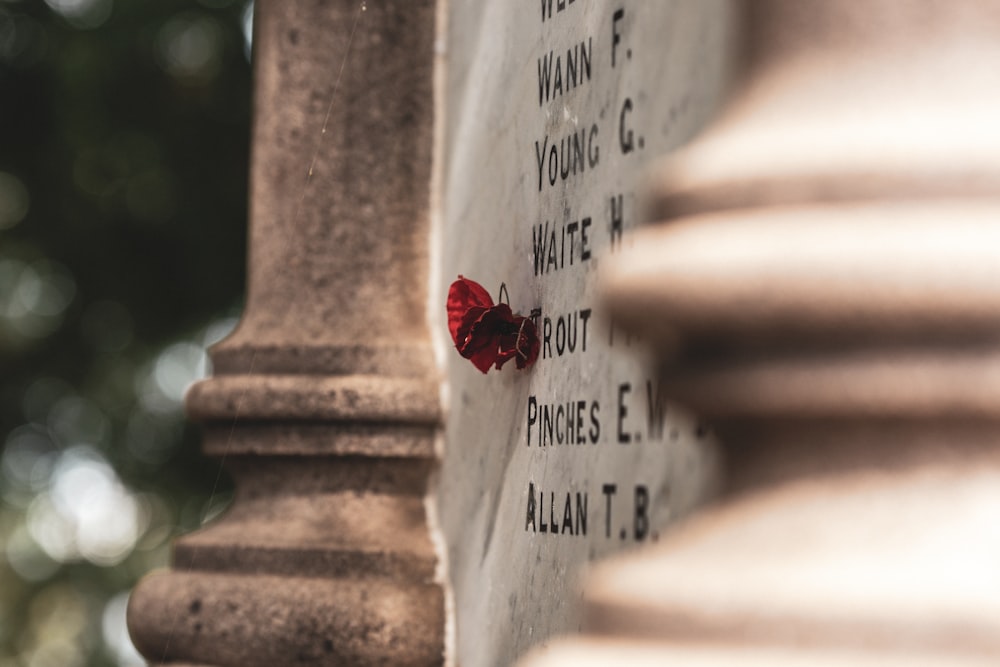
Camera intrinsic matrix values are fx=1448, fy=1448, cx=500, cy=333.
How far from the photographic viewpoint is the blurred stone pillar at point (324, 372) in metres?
3.36

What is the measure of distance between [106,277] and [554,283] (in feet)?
16.8

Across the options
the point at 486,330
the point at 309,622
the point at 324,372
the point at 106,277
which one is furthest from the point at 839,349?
the point at 106,277

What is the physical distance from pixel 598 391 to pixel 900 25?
1076 millimetres

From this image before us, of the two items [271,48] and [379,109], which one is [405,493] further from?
[271,48]

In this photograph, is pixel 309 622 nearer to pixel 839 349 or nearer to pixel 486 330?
pixel 486 330

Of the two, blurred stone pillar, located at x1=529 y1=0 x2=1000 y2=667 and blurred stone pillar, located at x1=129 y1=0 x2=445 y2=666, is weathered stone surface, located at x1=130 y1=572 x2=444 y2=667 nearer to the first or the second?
blurred stone pillar, located at x1=129 y1=0 x2=445 y2=666

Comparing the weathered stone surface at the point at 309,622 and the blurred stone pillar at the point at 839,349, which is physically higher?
the blurred stone pillar at the point at 839,349

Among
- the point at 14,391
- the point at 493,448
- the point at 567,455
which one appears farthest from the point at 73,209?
the point at 567,455

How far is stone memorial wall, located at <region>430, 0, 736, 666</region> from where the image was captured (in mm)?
2105

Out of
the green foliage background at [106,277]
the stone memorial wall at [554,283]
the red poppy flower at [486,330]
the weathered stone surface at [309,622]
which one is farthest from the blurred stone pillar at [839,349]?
the green foliage background at [106,277]

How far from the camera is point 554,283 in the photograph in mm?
2668

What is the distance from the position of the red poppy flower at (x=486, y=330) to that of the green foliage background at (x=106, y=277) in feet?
15.5

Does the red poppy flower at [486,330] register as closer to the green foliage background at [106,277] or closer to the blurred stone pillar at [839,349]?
the blurred stone pillar at [839,349]

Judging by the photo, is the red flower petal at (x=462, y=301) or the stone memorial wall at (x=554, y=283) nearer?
the stone memorial wall at (x=554, y=283)
